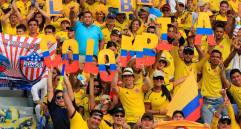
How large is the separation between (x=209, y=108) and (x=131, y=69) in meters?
1.46

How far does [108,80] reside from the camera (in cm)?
1287

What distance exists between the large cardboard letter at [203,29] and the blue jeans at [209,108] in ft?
3.35

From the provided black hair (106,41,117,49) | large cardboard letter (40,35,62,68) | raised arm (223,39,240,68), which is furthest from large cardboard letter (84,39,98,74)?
raised arm (223,39,240,68)

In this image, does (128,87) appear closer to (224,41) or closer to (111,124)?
(111,124)

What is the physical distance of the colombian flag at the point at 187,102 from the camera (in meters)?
12.0

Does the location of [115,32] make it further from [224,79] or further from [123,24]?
[224,79]

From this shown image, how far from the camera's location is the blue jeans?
13203 millimetres

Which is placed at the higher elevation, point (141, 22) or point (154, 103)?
point (141, 22)

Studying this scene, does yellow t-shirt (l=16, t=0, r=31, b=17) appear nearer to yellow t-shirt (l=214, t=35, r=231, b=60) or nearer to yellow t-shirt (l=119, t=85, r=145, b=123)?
yellow t-shirt (l=119, t=85, r=145, b=123)

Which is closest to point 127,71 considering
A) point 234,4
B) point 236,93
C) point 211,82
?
point 211,82

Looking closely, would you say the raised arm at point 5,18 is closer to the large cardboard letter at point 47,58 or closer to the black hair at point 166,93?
the large cardboard letter at point 47,58

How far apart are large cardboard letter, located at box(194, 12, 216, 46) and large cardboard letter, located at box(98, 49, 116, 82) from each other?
5.64 feet

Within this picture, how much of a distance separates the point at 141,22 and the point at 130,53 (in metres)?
2.16

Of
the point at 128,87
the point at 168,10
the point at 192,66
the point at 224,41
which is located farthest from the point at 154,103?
the point at 168,10
